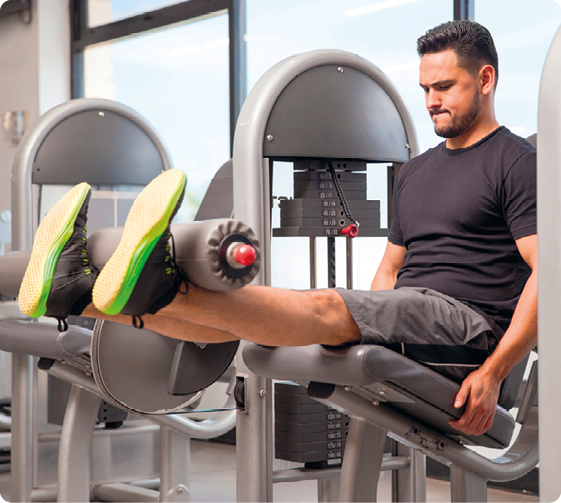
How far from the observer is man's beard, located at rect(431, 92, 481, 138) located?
1679 mm

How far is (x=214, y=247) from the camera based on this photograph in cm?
114

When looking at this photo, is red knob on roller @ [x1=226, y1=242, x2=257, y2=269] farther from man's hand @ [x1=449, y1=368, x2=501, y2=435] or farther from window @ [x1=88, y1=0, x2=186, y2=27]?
window @ [x1=88, y1=0, x2=186, y2=27]

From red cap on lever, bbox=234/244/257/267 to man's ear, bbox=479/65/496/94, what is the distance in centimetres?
81

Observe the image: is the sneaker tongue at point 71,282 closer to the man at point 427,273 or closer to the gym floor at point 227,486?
the man at point 427,273

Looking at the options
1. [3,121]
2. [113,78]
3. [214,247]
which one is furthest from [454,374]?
[3,121]

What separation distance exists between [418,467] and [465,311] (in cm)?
79

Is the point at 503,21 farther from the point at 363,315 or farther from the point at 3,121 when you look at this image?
the point at 3,121

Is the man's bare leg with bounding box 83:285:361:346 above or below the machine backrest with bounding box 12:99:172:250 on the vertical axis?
below

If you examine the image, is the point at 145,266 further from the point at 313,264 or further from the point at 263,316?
the point at 313,264

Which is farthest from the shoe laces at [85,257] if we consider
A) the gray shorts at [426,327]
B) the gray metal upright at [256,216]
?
the gray metal upright at [256,216]

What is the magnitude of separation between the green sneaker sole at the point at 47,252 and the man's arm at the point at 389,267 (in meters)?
0.81

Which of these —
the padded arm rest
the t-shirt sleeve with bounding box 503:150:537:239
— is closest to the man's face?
the t-shirt sleeve with bounding box 503:150:537:239

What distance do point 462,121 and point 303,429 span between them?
0.86m

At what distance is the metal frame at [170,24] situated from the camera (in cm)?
375
